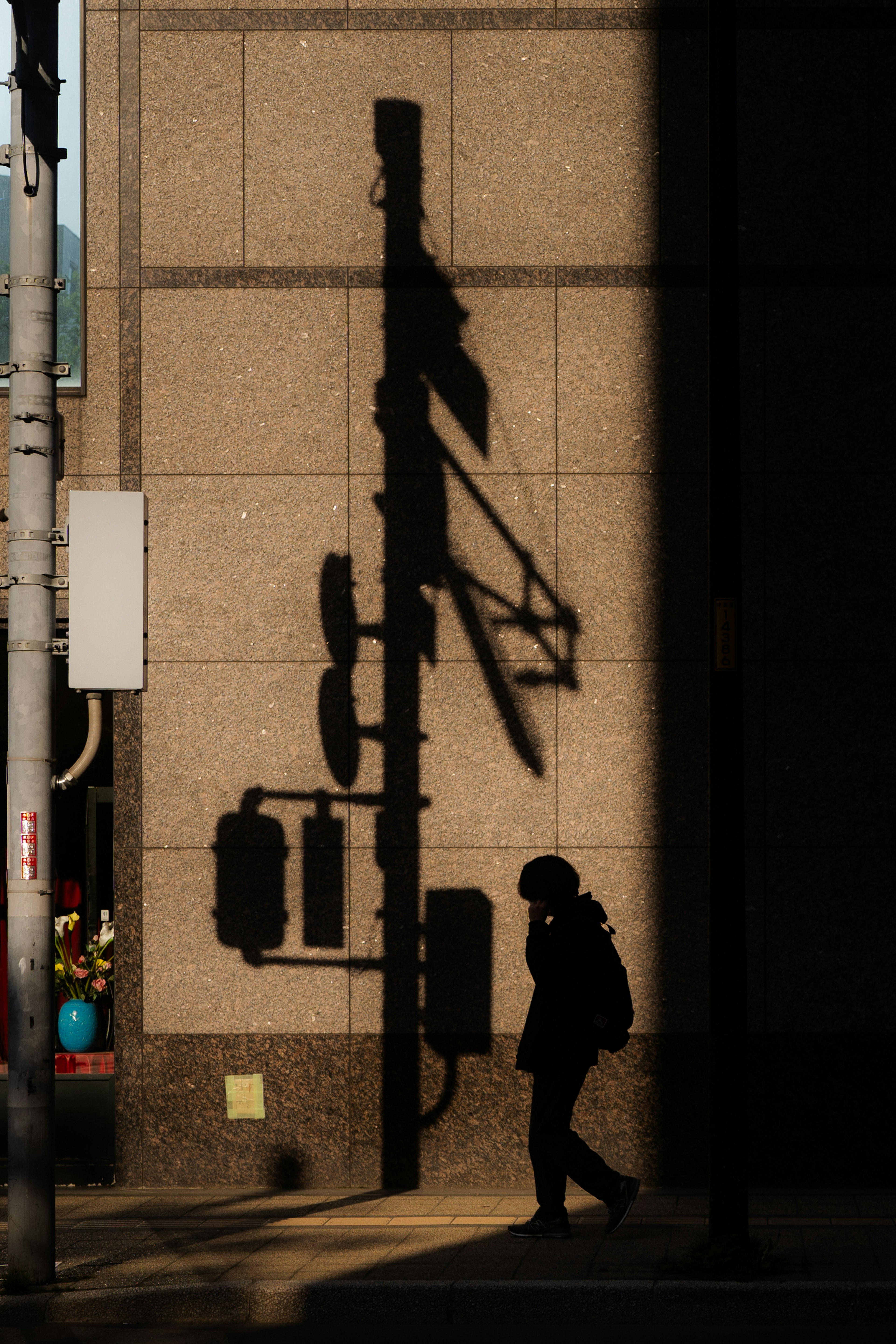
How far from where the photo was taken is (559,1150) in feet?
23.7

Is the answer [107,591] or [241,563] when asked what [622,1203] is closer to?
[107,591]

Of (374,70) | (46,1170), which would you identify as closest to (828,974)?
(46,1170)

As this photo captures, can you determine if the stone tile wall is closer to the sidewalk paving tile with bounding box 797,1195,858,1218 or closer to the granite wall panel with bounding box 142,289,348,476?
the granite wall panel with bounding box 142,289,348,476

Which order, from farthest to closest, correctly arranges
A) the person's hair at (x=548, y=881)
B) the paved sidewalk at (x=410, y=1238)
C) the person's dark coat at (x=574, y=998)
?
the person's hair at (x=548, y=881)
the person's dark coat at (x=574, y=998)
the paved sidewalk at (x=410, y=1238)

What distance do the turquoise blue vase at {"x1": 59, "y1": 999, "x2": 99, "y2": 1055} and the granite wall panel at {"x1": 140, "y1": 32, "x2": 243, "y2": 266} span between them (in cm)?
450

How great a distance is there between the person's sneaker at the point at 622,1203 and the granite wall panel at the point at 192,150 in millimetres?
5644

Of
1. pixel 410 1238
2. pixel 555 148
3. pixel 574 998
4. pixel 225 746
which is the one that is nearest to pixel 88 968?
pixel 225 746

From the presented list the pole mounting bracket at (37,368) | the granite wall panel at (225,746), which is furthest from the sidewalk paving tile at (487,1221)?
the pole mounting bracket at (37,368)

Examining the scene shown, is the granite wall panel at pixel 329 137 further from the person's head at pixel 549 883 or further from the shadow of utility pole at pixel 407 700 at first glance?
the person's head at pixel 549 883

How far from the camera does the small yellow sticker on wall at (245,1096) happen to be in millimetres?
8758

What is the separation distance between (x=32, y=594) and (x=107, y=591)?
331 mm

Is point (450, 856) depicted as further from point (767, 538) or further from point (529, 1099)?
point (767, 538)

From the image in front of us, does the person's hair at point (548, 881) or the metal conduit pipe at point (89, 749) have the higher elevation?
the metal conduit pipe at point (89, 749)

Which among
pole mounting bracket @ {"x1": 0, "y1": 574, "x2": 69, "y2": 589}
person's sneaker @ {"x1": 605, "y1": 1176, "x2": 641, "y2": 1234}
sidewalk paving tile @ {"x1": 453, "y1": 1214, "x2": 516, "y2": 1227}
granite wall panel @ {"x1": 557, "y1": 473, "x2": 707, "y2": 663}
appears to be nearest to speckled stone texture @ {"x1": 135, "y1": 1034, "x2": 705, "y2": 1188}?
sidewalk paving tile @ {"x1": 453, "y1": 1214, "x2": 516, "y2": 1227}
